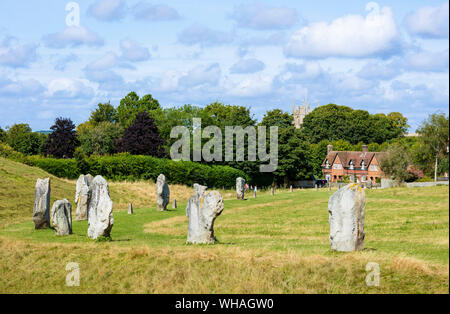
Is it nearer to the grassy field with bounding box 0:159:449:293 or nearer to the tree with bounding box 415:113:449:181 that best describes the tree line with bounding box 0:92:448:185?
the grassy field with bounding box 0:159:449:293

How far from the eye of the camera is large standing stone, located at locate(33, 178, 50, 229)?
99.7ft

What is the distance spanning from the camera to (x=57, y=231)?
2783 centimetres

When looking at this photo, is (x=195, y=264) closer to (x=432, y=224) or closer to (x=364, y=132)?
(x=432, y=224)

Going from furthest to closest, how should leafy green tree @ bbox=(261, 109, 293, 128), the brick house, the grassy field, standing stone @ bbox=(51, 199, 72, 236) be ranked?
the brick house, leafy green tree @ bbox=(261, 109, 293, 128), standing stone @ bbox=(51, 199, 72, 236), the grassy field

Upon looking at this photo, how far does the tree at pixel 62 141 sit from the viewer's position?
9475 centimetres

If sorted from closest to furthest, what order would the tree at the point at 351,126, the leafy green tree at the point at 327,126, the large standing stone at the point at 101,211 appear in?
the large standing stone at the point at 101,211
the tree at the point at 351,126
the leafy green tree at the point at 327,126

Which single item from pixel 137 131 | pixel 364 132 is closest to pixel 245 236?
pixel 137 131

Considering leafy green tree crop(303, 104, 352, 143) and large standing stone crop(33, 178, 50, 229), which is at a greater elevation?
leafy green tree crop(303, 104, 352, 143)

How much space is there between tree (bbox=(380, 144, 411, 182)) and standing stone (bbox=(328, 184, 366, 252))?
1601 inches

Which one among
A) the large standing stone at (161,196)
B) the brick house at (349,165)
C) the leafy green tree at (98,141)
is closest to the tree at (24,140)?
the leafy green tree at (98,141)

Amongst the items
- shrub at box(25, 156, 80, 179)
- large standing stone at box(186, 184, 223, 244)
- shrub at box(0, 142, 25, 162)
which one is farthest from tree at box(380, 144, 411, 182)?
shrub at box(0, 142, 25, 162)

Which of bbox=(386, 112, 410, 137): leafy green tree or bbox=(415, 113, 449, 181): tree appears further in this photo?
bbox=(386, 112, 410, 137): leafy green tree

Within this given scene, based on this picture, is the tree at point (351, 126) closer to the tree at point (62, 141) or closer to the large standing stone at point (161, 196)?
the tree at point (62, 141)

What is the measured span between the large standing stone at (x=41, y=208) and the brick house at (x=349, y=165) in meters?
93.7
